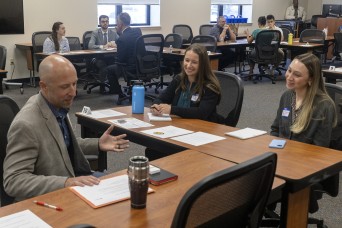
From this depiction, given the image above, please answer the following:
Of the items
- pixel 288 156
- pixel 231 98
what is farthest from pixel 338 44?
pixel 288 156

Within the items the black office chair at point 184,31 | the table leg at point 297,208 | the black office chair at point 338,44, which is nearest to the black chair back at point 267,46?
the black office chair at point 184,31

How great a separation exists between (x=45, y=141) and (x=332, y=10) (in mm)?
12930

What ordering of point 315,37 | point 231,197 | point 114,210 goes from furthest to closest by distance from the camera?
point 315,37, point 114,210, point 231,197

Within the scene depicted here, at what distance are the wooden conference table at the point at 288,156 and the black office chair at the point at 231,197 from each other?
572 millimetres

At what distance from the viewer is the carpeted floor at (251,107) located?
330 centimetres

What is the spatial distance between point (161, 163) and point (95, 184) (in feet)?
1.30

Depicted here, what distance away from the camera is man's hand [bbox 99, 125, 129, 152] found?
7.28 ft

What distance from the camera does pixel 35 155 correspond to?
1887mm

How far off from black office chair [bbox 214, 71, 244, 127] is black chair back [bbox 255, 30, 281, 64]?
208 inches

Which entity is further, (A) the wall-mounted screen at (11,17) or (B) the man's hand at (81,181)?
(A) the wall-mounted screen at (11,17)

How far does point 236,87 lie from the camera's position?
3158mm

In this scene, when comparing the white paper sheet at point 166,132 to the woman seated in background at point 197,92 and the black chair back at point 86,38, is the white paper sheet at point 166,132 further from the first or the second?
the black chair back at point 86,38

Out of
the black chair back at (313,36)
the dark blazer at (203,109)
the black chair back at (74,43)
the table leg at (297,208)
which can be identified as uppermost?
the black chair back at (313,36)

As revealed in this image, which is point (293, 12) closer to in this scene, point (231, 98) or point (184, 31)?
point (184, 31)
